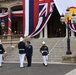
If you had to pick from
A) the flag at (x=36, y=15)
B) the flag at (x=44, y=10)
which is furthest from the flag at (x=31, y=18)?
the flag at (x=44, y=10)

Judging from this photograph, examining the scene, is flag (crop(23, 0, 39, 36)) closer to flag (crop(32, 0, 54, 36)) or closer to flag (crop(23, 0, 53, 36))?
flag (crop(23, 0, 53, 36))

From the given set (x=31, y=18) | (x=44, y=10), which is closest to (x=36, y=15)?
(x=31, y=18)

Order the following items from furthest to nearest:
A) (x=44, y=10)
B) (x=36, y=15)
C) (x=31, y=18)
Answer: (x=31, y=18)
(x=36, y=15)
(x=44, y=10)

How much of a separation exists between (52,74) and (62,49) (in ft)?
46.7

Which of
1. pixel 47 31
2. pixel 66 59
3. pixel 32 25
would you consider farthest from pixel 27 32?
pixel 66 59

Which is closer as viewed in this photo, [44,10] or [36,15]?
[44,10]

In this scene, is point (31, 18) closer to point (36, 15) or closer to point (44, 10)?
point (36, 15)

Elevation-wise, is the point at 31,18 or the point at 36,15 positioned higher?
the point at 36,15

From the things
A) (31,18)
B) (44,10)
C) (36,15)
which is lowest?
(31,18)

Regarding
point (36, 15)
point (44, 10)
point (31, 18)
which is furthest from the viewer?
point (31, 18)

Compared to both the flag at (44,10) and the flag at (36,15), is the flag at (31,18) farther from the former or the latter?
the flag at (44,10)

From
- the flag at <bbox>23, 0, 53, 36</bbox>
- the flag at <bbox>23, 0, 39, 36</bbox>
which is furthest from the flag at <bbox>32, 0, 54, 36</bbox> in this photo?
the flag at <bbox>23, 0, 39, 36</bbox>

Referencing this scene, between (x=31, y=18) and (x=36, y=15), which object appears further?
(x=31, y=18)

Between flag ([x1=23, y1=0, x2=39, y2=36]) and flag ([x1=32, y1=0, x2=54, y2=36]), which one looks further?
flag ([x1=23, y1=0, x2=39, y2=36])
